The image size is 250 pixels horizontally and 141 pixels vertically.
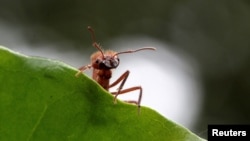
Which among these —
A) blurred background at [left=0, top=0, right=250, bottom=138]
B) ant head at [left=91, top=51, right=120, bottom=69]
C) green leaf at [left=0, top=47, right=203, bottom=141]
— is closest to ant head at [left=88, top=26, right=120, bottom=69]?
ant head at [left=91, top=51, right=120, bottom=69]

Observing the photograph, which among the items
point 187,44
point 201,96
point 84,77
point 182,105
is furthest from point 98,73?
point 187,44

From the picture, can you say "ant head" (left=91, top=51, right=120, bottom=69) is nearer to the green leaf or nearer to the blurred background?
the green leaf

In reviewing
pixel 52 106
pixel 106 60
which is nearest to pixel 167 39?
pixel 106 60

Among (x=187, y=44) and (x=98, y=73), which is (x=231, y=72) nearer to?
(x=187, y=44)

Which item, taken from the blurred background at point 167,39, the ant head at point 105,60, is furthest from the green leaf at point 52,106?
the blurred background at point 167,39

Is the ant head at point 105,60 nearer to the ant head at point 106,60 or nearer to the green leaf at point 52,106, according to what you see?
the ant head at point 106,60
